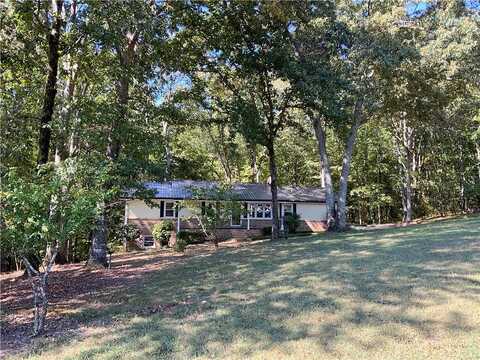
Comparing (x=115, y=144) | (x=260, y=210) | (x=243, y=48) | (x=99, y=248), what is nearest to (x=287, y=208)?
(x=260, y=210)

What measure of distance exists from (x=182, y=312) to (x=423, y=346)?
3544 mm

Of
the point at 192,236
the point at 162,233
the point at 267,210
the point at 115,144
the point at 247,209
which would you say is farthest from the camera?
the point at 267,210

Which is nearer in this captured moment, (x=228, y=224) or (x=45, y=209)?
(x=45, y=209)

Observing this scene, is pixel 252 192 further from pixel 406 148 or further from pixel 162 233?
pixel 406 148

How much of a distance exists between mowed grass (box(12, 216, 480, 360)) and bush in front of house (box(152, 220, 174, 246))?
14.7m

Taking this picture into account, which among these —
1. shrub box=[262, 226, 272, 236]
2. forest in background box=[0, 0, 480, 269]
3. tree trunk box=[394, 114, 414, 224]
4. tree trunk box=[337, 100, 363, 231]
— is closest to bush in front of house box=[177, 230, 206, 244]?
shrub box=[262, 226, 272, 236]

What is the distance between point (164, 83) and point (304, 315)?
12.7m

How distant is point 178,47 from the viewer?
15.8m

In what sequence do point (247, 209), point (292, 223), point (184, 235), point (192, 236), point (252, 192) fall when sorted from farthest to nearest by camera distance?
point (252, 192)
point (292, 223)
point (247, 209)
point (192, 236)
point (184, 235)

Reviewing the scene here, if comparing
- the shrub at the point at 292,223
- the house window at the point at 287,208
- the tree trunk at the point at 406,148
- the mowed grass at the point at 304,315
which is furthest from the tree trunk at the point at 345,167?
the mowed grass at the point at 304,315

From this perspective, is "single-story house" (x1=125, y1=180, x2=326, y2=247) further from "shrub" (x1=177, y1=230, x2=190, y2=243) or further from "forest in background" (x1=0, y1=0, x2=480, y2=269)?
"forest in background" (x1=0, y1=0, x2=480, y2=269)

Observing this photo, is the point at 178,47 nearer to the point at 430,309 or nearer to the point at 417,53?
the point at 417,53

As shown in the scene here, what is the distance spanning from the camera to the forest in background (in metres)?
6.57

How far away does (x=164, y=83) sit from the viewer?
16172 mm
